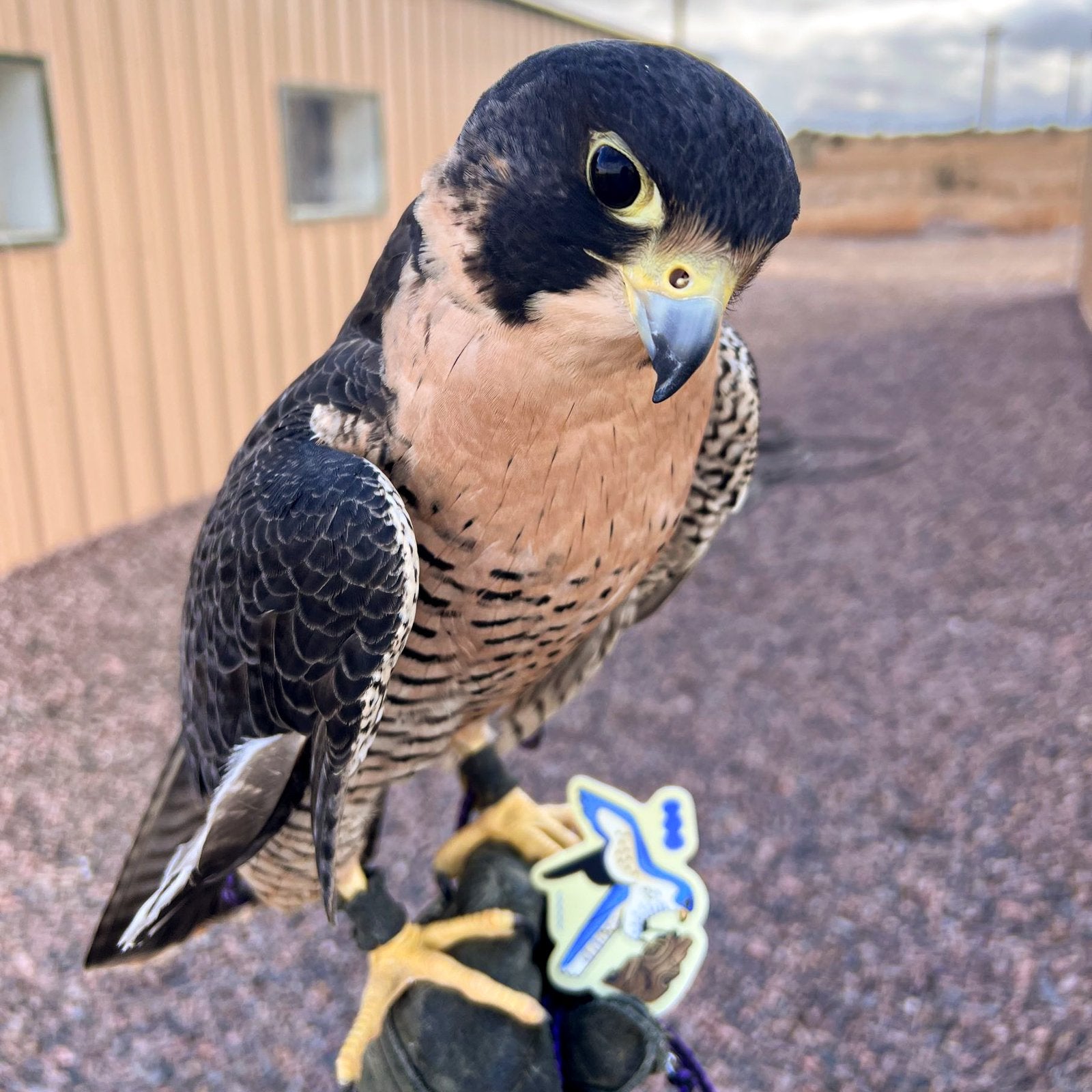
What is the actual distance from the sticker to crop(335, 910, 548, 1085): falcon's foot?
8 cm

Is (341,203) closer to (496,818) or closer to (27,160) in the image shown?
(27,160)

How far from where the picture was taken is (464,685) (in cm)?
173

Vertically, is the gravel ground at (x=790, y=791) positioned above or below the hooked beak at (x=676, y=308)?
below

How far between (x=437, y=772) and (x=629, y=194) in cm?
357

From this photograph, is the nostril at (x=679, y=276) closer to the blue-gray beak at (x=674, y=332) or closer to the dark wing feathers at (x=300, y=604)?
the blue-gray beak at (x=674, y=332)

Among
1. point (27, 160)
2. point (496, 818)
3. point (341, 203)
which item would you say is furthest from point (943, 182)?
point (496, 818)

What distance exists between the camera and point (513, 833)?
2.06 m

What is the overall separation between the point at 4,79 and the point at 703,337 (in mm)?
5237

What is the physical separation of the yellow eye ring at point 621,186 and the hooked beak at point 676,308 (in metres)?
0.06

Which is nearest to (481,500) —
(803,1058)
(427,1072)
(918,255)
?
(427,1072)

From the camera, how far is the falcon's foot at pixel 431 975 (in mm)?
1633

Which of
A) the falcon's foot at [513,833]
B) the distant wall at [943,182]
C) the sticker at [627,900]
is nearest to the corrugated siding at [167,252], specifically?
the falcon's foot at [513,833]

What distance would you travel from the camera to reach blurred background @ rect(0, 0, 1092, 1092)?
319 centimetres

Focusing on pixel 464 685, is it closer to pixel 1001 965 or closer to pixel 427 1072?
pixel 427 1072
